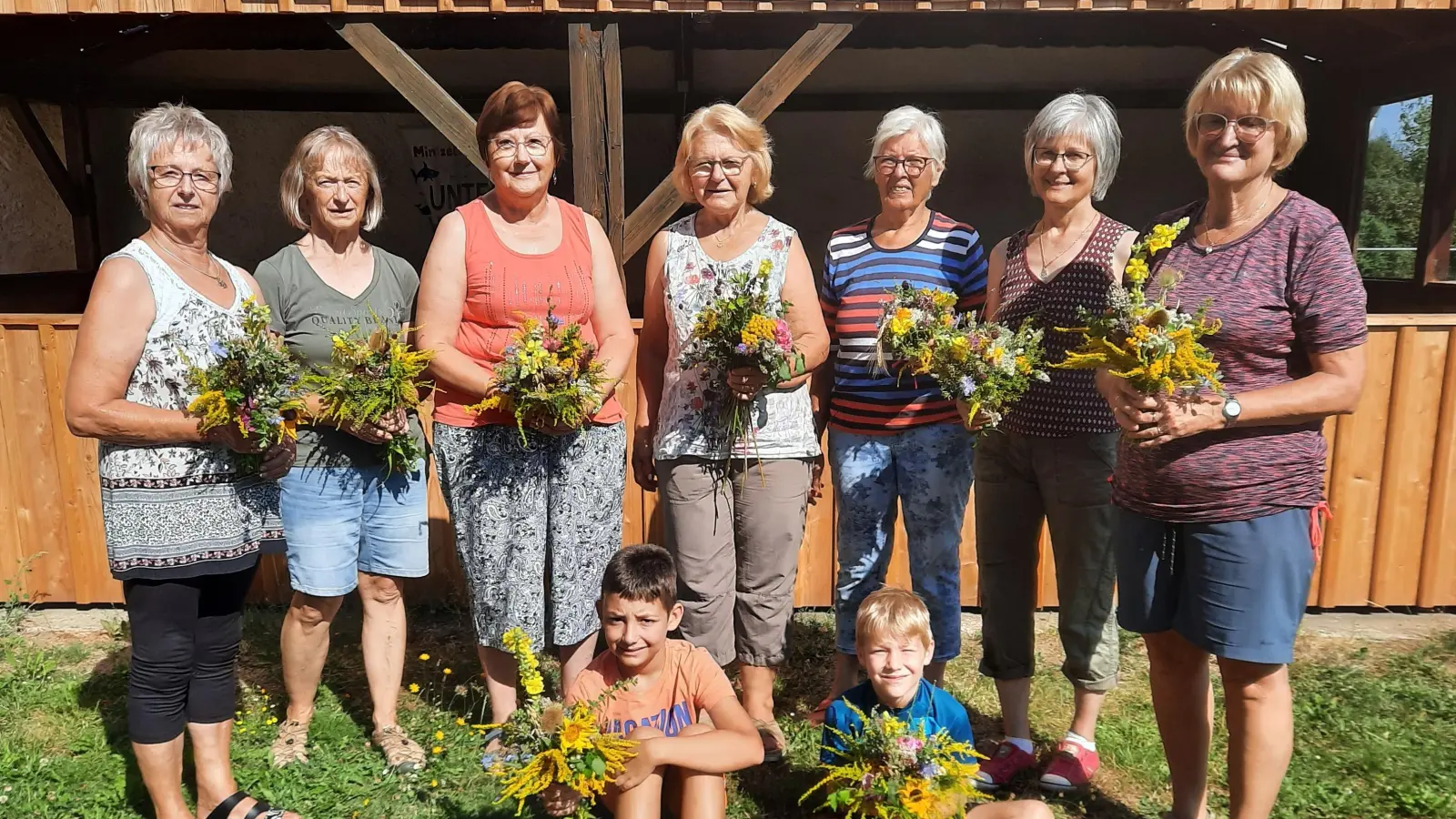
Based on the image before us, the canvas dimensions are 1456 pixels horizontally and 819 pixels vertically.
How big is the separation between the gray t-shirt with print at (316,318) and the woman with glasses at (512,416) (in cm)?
26

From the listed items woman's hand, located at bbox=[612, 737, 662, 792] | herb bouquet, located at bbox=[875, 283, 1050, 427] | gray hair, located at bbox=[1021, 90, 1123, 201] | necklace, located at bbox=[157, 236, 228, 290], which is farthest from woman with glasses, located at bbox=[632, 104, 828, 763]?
necklace, located at bbox=[157, 236, 228, 290]

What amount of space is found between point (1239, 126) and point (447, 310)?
2174 mm

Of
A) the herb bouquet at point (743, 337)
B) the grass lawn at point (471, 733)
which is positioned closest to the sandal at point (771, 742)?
the grass lawn at point (471, 733)

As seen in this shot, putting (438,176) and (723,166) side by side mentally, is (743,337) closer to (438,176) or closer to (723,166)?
(723,166)

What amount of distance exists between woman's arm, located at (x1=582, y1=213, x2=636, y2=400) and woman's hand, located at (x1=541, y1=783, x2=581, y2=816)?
127cm

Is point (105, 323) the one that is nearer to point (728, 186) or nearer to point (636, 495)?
point (728, 186)

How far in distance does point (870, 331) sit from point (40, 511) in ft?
14.2

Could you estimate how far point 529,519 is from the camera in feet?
8.95

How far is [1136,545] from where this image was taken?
91.7 inches

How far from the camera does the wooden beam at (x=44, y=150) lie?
27.8 feet

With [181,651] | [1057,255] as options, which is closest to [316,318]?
[181,651]

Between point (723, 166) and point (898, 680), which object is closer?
point (898, 680)

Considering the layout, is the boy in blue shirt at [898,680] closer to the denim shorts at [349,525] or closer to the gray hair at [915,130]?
the gray hair at [915,130]

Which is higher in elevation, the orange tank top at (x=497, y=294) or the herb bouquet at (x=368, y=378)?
the orange tank top at (x=497, y=294)
